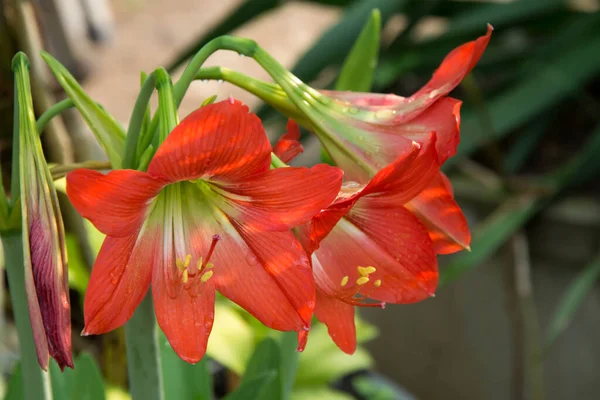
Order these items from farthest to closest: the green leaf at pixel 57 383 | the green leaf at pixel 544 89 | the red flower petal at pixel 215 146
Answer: the green leaf at pixel 544 89 → the green leaf at pixel 57 383 → the red flower petal at pixel 215 146

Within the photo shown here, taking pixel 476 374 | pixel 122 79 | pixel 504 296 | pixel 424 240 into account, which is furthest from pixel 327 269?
pixel 122 79

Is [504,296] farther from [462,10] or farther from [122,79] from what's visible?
[122,79]

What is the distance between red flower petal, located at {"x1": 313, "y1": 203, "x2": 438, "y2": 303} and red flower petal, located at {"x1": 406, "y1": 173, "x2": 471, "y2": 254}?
1 centimetres

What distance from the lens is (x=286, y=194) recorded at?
1.15 feet

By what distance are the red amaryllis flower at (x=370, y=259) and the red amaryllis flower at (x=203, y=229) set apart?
25 mm

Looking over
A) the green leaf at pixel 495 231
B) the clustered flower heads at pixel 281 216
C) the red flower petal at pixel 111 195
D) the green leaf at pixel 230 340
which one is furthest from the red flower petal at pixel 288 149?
the green leaf at pixel 495 231

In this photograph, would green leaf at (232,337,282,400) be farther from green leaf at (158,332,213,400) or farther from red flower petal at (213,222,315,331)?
red flower petal at (213,222,315,331)

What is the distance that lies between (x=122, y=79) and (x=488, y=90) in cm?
150

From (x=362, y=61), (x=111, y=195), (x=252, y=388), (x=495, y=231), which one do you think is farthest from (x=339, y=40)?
(x=111, y=195)

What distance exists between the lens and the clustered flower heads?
0.34 metres

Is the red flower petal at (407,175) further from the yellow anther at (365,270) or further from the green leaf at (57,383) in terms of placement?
the green leaf at (57,383)

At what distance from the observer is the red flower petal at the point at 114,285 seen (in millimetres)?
341

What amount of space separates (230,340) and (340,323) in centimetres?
48

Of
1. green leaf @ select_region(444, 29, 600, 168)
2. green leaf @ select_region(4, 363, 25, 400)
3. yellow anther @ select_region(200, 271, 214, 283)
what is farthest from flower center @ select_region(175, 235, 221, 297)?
green leaf @ select_region(444, 29, 600, 168)
